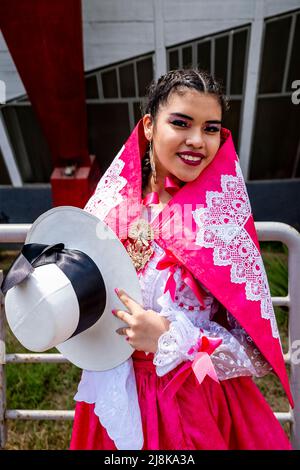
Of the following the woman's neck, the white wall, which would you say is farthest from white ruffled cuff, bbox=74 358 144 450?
the white wall

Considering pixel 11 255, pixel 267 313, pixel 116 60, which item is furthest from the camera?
pixel 11 255

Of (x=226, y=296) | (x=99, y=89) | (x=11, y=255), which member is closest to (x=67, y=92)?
(x=99, y=89)

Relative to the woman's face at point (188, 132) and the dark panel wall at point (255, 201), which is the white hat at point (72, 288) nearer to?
the woman's face at point (188, 132)

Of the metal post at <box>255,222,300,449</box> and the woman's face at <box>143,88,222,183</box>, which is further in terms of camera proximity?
the metal post at <box>255,222,300,449</box>

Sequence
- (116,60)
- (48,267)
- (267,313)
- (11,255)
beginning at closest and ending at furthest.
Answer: (48,267), (267,313), (116,60), (11,255)

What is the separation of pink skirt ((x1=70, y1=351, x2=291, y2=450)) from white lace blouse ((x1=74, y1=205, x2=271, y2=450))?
0.15ft

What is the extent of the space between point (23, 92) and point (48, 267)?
400 centimetres

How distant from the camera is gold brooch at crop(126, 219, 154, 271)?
1525 millimetres

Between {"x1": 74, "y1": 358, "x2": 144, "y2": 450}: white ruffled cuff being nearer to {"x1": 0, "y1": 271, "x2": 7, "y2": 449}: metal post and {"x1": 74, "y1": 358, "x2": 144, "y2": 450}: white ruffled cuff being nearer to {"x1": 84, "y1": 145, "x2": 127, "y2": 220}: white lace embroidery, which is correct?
{"x1": 84, "y1": 145, "x2": 127, "y2": 220}: white lace embroidery

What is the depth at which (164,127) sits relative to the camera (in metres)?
1.50

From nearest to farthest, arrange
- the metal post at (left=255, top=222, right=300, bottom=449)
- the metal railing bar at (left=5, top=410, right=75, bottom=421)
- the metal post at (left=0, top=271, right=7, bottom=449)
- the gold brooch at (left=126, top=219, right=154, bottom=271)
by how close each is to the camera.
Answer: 1. the gold brooch at (left=126, top=219, right=154, bottom=271)
2. the metal post at (left=255, top=222, right=300, bottom=449)
3. the metal post at (left=0, top=271, right=7, bottom=449)
4. the metal railing bar at (left=5, top=410, right=75, bottom=421)

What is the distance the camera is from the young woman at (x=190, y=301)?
1.42 metres
